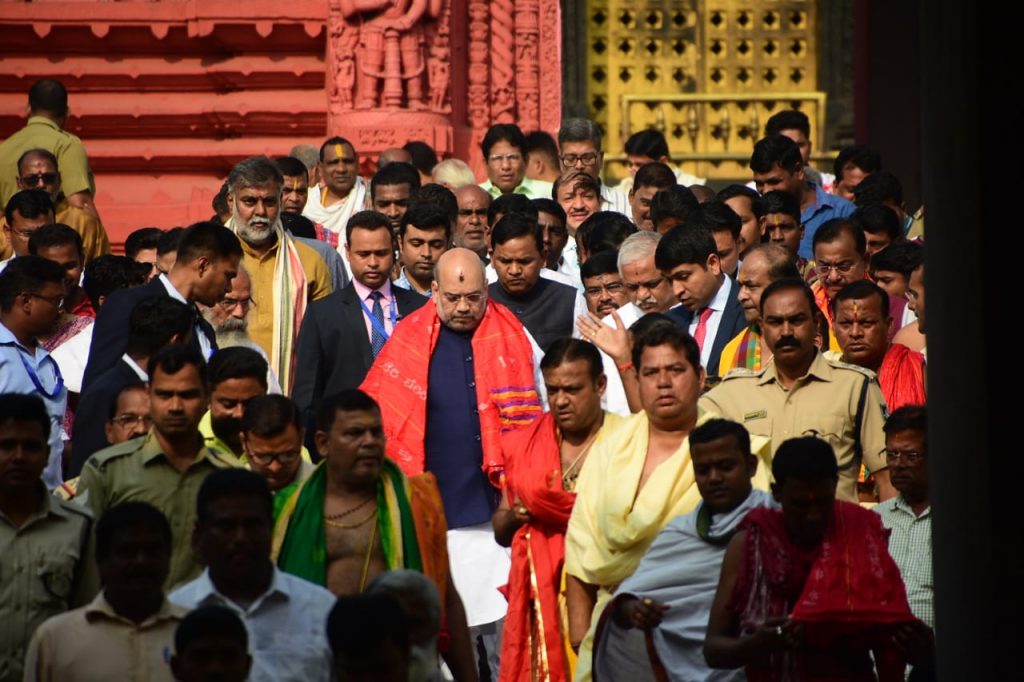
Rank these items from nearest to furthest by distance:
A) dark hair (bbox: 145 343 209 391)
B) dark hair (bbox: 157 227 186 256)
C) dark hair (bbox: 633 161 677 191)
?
dark hair (bbox: 145 343 209 391)
dark hair (bbox: 157 227 186 256)
dark hair (bbox: 633 161 677 191)

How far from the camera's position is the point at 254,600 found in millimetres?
6699

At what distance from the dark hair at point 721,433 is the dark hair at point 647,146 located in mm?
6666

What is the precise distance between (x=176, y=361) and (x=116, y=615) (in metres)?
1.55

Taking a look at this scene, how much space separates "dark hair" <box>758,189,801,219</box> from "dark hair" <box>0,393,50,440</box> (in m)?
5.10

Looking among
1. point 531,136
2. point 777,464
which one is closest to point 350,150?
point 531,136

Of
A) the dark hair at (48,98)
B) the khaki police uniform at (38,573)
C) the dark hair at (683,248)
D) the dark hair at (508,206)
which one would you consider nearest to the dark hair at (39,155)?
the dark hair at (48,98)

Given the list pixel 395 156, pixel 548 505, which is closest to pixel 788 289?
pixel 548 505

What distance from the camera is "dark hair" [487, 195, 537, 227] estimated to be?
1162 centimetres

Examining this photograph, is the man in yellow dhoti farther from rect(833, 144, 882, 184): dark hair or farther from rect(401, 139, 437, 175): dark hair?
rect(401, 139, 437, 175): dark hair

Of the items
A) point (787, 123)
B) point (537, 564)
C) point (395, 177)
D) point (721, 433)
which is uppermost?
point (787, 123)

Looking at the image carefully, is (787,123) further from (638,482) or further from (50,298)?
(638,482)

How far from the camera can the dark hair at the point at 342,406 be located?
745cm

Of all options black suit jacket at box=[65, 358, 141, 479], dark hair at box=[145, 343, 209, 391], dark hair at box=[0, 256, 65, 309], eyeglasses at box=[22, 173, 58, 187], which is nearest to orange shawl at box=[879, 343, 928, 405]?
dark hair at box=[145, 343, 209, 391]

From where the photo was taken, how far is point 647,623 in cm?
745
